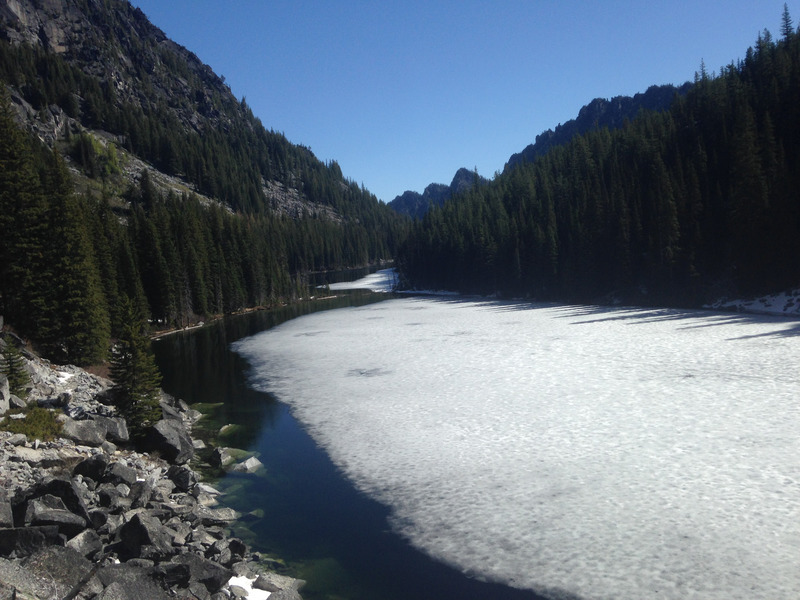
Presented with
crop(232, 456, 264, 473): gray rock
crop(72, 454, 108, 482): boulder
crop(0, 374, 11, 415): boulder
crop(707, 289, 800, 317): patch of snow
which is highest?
crop(0, 374, 11, 415): boulder

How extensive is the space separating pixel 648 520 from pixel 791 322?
3115 centimetres

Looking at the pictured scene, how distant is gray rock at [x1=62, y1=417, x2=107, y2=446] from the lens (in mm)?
15008

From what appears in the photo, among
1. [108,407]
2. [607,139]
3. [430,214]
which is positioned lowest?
[108,407]

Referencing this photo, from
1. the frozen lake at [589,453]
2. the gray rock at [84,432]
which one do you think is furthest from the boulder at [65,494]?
the frozen lake at [589,453]

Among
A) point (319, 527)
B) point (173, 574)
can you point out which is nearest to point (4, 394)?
point (173, 574)

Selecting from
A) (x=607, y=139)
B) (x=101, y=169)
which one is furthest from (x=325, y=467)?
(x=101, y=169)

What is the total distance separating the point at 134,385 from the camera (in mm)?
18109

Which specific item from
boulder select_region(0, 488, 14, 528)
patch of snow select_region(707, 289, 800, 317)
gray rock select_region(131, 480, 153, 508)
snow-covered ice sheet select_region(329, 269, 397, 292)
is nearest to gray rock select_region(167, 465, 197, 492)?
gray rock select_region(131, 480, 153, 508)

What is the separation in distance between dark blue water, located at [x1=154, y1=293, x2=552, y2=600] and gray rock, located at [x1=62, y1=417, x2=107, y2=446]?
4233mm

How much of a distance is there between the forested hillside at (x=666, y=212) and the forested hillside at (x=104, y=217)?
42.6 meters

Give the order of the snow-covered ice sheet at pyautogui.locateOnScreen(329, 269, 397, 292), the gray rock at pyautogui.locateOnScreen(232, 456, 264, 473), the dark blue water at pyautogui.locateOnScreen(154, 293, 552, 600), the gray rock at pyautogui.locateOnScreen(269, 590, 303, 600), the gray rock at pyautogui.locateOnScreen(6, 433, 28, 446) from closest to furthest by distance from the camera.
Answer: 1. the gray rock at pyautogui.locateOnScreen(269, 590, 303, 600)
2. the dark blue water at pyautogui.locateOnScreen(154, 293, 552, 600)
3. the gray rock at pyautogui.locateOnScreen(6, 433, 28, 446)
4. the gray rock at pyautogui.locateOnScreen(232, 456, 264, 473)
5. the snow-covered ice sheet at pyautogui.locateOnScreen(329, 269, 397, 292)

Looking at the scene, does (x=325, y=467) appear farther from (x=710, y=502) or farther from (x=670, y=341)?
(x=670, y=341)

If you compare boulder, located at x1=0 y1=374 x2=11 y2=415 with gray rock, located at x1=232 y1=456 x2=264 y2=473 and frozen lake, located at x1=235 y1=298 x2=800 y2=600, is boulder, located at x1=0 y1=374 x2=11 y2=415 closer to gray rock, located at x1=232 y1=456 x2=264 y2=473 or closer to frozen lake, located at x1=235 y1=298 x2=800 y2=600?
gray rock, located at x1=232 y1=456 x2=264 y2=473

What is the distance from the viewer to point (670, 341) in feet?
98.4
